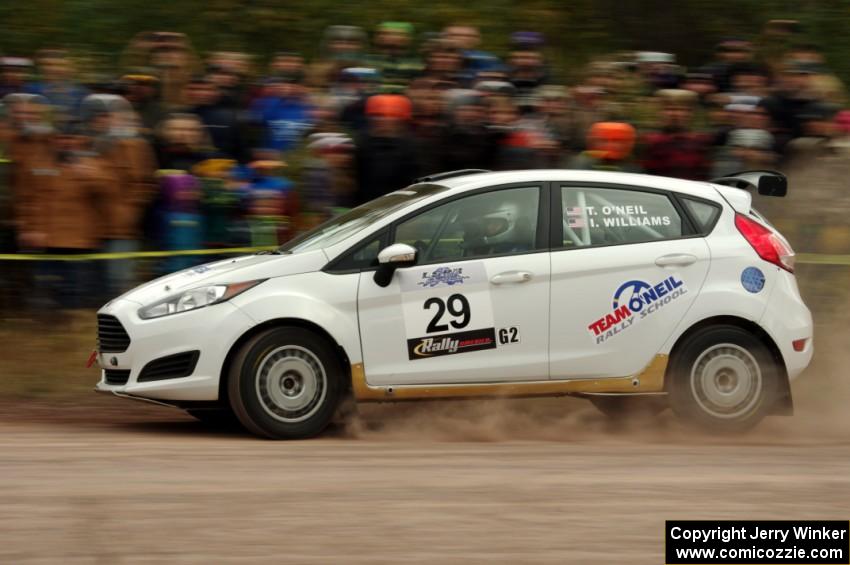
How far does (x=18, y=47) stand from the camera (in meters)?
16.2

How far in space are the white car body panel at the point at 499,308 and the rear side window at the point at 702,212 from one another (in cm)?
6

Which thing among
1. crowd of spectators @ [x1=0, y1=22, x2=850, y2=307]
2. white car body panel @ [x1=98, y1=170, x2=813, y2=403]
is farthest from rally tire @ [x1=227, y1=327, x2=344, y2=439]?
crowd of spectators @ [x1=0, y1=22, x2=850, y2=307]

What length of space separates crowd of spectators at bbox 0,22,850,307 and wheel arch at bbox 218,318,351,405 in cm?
312

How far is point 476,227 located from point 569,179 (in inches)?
30.1

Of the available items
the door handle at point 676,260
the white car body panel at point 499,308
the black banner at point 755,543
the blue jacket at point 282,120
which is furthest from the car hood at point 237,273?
the blue jacket at point 282,120

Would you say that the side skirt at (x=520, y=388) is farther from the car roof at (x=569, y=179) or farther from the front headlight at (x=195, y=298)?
the car roof at (x=569, y=179)

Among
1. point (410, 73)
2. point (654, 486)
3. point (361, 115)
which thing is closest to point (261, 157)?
point (361, 115)

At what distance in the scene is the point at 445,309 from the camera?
8633mm

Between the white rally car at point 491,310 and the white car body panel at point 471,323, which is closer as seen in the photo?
the white rally car at point 491,310

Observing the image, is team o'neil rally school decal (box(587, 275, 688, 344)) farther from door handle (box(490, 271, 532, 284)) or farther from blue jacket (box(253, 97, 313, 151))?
blue jacket (box(253, 97, 313, 151))

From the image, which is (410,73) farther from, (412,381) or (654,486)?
(654,486)

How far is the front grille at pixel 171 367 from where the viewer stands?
8414 mm

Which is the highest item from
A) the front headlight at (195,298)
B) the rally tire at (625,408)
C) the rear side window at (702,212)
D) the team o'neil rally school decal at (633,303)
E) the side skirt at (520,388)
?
the rear side window at (702,212)

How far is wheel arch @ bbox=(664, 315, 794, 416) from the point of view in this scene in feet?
29.6
